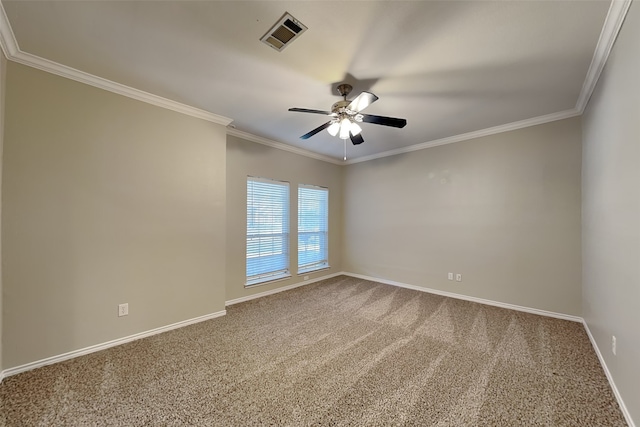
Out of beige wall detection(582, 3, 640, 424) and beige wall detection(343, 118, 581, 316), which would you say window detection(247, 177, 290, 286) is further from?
beige wall detection(582, 3, 640, 424)

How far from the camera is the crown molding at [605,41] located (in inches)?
59.7

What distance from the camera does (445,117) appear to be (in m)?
3.19

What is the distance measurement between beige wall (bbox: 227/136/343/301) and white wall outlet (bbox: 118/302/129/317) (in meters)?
1.28

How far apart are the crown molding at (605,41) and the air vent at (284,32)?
74.9 inches

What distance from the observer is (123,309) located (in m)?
2.52

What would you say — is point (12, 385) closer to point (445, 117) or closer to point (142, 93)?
point (142, 93)

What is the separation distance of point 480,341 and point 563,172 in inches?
92.2

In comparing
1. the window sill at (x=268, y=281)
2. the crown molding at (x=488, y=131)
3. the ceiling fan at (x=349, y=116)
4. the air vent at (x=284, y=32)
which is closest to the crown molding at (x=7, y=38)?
the air vent at (x=284, y=32)

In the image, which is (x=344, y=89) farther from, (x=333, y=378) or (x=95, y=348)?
(x=95, y=348)

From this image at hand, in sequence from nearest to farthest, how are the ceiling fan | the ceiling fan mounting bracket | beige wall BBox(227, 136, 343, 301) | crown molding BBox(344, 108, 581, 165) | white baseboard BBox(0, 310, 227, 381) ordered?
white baseboard BBox(0, 310, 227, 381)
the ceiling fan
the ceiling fan mounting bracket
crown molding BBox(344, 108, 581, 165)
beige wall BBox(227, 136, 343, 301)

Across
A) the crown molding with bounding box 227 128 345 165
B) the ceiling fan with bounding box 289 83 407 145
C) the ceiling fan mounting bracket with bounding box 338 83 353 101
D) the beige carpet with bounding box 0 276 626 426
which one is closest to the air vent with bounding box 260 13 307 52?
the ceiling fan with bounding box 289 83 407 145

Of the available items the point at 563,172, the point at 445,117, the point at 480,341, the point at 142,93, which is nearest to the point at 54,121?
the point at 142,93

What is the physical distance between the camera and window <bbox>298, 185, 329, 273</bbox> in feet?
15.7

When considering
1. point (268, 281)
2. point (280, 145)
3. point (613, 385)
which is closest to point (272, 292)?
point (268, 281)
